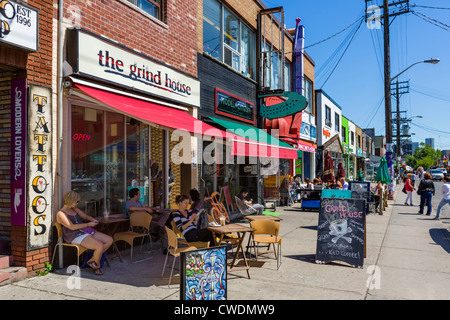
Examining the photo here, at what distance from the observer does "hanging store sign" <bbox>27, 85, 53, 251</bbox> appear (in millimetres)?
5281

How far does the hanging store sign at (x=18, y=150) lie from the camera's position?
523 cm

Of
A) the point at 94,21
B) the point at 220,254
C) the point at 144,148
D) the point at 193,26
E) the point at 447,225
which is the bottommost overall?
the point at 447,225

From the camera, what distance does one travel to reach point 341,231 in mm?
Answer: 6559

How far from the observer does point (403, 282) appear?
5.35 meters

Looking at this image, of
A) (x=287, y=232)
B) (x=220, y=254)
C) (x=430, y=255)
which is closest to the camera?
(x=220, y=254)

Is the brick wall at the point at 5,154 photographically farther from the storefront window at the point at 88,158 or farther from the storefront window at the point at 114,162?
the storefront window at the point at 114,162

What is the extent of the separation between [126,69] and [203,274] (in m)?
4.98

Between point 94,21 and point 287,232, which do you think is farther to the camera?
point 287,232

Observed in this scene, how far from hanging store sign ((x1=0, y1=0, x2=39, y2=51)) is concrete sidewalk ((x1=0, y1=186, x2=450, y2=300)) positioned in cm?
340

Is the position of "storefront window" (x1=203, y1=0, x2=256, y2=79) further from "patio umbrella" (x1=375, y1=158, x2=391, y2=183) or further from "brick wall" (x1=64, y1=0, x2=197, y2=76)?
"patio umbrella" (x1=375, y1=158, x2=391, y2=183)

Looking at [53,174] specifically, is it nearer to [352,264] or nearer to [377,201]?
[352,264]

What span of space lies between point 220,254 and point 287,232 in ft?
19.8

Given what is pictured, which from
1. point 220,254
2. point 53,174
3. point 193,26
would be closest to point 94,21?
point 53,174

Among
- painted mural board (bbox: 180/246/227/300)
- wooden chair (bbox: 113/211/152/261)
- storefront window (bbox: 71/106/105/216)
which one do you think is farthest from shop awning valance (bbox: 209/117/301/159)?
painted mural board (bbox: 180/246/227/300)
